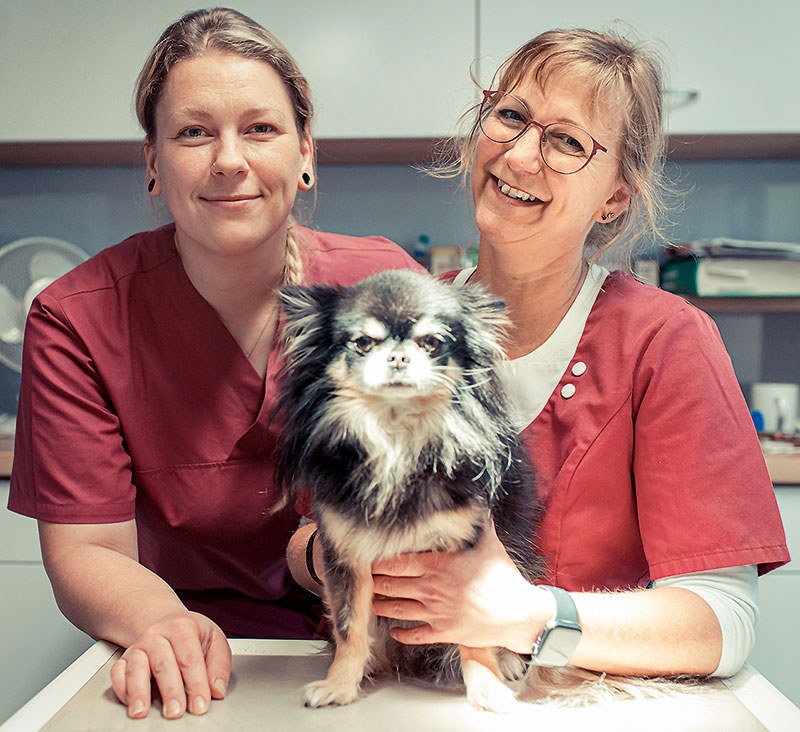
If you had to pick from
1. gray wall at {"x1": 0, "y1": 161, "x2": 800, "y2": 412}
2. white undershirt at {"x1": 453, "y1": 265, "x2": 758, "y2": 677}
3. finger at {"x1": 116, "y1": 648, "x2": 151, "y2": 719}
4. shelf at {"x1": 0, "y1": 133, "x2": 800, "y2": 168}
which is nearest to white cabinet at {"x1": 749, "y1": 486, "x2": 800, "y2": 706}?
gray wall at {"x1": 0, "y1": 161, "x2": 800, "y2": 412}

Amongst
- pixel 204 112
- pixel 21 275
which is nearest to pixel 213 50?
pixel 204 112

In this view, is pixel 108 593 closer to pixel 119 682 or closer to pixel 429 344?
pixel 119 682

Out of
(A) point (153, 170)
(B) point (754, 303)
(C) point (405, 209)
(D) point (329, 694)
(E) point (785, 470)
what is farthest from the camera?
(C) point (405, 209)

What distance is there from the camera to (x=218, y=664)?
0.90m

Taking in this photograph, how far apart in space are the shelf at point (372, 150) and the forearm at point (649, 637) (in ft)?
6.06

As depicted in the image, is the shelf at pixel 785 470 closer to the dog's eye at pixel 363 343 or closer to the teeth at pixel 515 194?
the teeth at pixel 515 194

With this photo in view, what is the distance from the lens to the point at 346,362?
80 cm

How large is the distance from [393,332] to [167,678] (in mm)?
A: 472

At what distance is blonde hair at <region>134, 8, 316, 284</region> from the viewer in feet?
3.85

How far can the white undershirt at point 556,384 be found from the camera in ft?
2.96

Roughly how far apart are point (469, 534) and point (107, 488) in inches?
25.2

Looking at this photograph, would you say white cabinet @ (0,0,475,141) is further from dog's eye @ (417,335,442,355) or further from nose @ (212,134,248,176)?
dog's eye @ (417,335,442,355)

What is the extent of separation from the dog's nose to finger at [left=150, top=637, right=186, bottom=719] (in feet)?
1.46

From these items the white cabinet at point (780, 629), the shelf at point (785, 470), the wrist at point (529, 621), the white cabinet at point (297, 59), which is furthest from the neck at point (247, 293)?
the white cabinet at point (780, 629)
